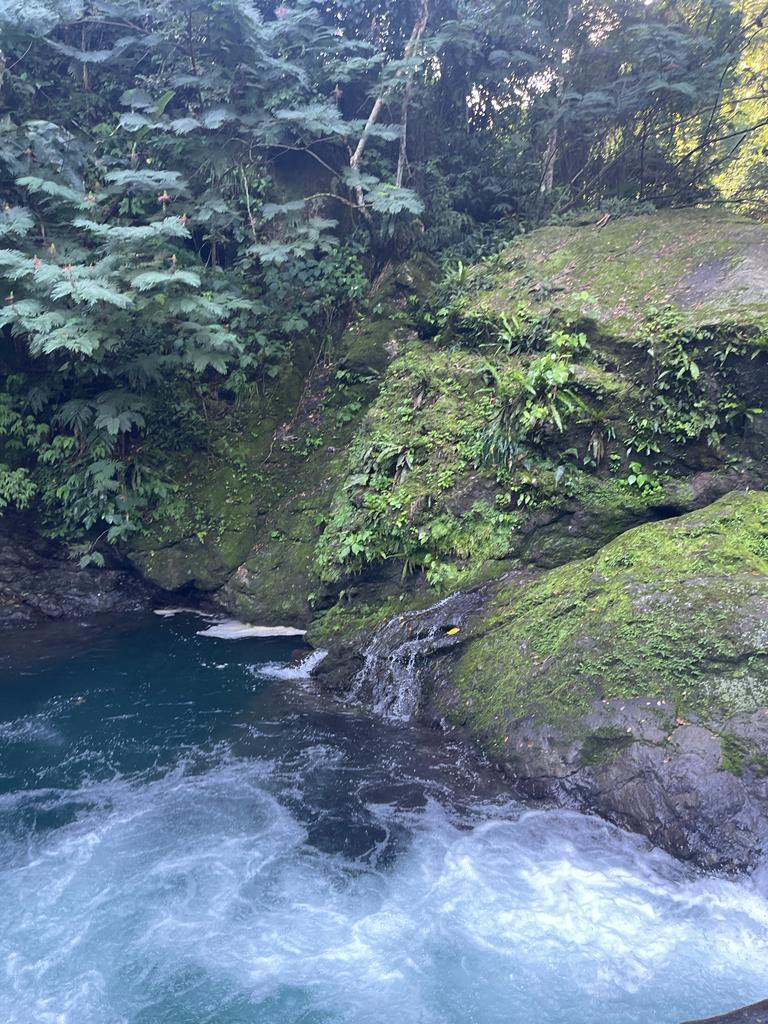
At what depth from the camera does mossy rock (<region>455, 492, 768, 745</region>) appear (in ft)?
17.9

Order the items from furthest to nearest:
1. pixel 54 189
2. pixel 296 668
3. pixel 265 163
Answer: pixel 265 163
pixel 54 189
pixel 296 668

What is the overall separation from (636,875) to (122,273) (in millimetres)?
8401

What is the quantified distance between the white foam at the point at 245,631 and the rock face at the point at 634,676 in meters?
1.94

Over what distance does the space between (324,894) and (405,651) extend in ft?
8.87

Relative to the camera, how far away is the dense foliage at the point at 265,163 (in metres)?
9.43

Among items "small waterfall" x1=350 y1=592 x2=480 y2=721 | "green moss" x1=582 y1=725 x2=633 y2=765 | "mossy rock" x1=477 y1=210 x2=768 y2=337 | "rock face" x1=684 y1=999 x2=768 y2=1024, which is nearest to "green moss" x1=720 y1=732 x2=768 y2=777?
"green moss" x1=582 y1=725 x2=633 y2=765

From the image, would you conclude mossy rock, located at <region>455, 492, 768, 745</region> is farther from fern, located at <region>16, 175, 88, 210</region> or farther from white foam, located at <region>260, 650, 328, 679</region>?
fern, located at <region>16, 175, 88, 210</region>

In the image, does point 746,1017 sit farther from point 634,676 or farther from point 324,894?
point 324,894

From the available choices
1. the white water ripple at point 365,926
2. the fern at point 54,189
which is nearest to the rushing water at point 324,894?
the white water ripple at point 365,926

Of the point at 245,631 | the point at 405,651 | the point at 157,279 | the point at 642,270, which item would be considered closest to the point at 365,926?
the point at 405,651

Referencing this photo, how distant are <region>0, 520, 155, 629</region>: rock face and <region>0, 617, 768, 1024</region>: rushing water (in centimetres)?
314

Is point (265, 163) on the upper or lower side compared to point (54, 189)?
upper

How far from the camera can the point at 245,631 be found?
9.18 m

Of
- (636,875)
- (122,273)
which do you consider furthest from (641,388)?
(122,273)
